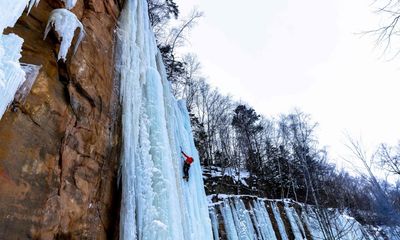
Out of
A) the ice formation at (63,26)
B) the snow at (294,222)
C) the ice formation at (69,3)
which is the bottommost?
the snow at (294,222)

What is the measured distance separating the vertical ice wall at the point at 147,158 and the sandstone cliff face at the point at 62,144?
9.3 inches

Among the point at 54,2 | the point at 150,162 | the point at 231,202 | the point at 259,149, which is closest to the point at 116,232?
the point at 150,162

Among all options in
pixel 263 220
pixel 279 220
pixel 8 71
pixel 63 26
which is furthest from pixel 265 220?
pixel 8 71

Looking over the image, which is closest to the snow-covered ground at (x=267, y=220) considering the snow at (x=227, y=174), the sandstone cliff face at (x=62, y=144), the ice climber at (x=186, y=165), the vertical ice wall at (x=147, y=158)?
the snow at (x=227, y=174)

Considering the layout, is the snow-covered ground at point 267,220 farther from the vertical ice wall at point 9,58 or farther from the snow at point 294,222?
the vertical ice wall at point 9,58

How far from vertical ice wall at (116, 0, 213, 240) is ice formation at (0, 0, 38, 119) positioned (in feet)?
5.17

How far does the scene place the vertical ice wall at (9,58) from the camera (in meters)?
1.53

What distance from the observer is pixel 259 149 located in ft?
55.4

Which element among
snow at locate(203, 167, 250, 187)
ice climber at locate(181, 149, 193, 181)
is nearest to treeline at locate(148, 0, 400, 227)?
snow at locate(203, 167, 250, 187)

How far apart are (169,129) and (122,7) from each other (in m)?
2.36

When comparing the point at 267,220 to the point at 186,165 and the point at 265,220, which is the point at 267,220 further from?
the point at 186,165

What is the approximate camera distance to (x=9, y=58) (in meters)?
1.62

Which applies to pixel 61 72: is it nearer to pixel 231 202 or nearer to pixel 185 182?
pixel 185 182

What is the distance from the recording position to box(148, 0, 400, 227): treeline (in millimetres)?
10538
